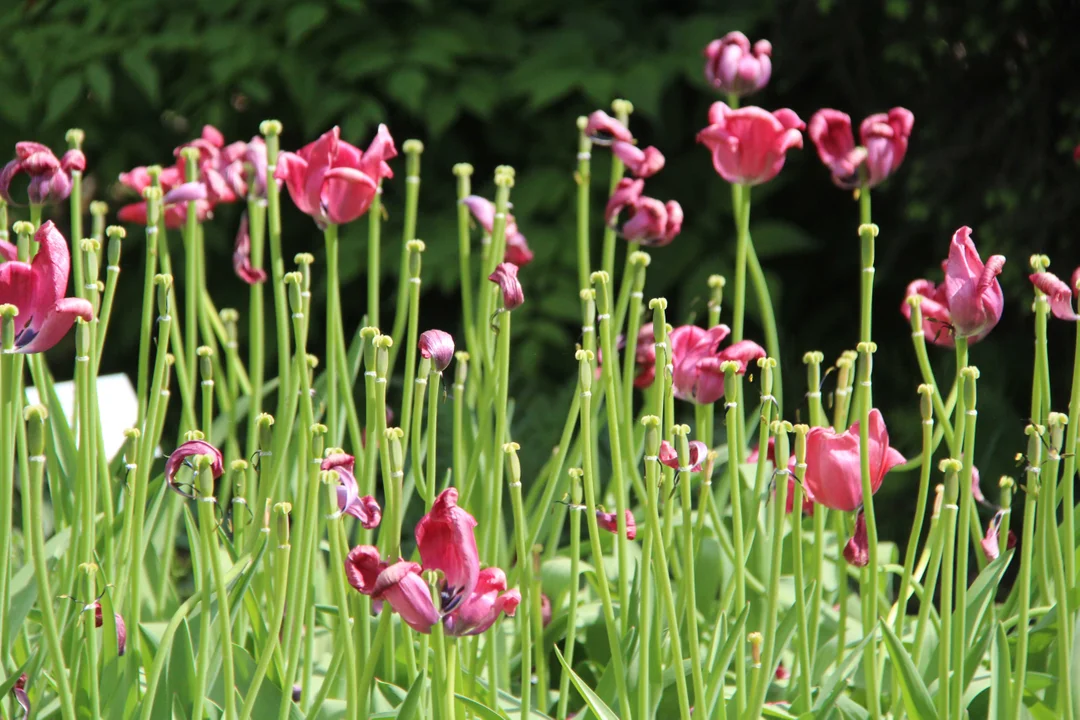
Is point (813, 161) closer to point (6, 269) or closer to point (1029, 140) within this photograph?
point (1029, 140)

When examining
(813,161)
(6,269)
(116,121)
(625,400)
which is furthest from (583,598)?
(116,121)

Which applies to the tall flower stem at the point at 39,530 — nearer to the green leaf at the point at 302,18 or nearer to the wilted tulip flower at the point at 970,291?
the wilted tulip flower at the point at 970,291

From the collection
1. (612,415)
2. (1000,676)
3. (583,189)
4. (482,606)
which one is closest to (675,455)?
(612,415)

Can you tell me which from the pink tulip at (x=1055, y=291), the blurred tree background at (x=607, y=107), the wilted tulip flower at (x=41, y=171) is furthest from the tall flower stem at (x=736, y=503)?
the blurred tree background at (x=607, y=107)

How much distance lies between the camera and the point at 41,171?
37.1 inches

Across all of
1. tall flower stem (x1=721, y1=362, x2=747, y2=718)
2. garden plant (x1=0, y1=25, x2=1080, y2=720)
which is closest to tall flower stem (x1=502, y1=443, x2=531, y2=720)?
garden plant (x1=0, y1=25, x2=1080, y2=720)

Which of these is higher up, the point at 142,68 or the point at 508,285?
the point at 142,68

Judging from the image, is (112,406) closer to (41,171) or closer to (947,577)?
(41,171)

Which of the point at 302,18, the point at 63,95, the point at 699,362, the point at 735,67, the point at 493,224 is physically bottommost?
the point at 699,362

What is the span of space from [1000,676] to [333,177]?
A: 0.59 meters

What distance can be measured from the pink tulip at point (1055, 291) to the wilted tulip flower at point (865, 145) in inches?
10.8

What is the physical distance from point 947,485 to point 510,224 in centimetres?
57

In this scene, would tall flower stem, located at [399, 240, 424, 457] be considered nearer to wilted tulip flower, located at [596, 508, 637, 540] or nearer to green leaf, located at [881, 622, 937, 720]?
wilted tulip flower, located at [596, 508, 637, 540]

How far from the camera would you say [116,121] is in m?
2.66
